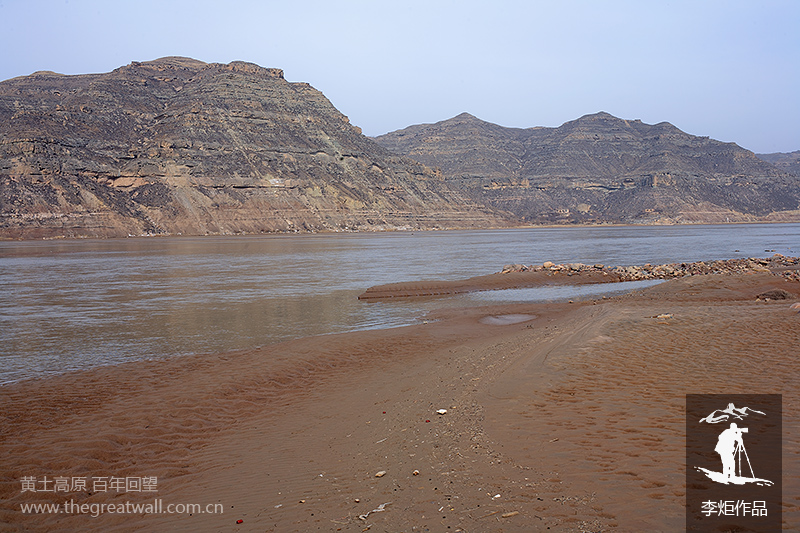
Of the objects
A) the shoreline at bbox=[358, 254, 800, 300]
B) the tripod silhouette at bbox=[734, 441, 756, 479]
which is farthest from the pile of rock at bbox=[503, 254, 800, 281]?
the tripod silhouette at bbox=[734, 441, 756, 479]

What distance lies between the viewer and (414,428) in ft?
24.5

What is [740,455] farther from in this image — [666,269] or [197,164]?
[197,164]

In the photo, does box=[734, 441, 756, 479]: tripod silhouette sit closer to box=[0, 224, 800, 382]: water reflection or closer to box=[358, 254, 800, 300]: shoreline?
box=[0, 224, 800, 382]: water reflection

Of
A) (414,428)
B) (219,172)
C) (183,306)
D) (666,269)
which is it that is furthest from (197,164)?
(414,428)

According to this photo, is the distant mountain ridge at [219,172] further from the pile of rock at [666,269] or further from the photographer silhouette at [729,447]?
the photographer silhouette at [729,447]

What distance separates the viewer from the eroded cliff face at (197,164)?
10094 centimetres

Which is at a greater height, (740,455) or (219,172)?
(219,172)

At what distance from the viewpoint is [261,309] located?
22141 mm

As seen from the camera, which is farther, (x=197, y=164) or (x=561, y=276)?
(x=197, y=164)

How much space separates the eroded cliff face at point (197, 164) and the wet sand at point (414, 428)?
105048 mm

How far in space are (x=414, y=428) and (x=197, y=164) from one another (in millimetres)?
123687

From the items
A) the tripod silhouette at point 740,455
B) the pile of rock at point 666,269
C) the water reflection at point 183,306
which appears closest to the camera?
the tripod silhouette at point 740,455

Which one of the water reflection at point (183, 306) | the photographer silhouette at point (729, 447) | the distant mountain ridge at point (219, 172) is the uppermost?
the distant mountain ridge at point (219, 172)

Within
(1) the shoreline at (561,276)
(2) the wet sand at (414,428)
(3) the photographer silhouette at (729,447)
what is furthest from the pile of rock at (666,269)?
(3) the photographer silhouette at (729,447)
